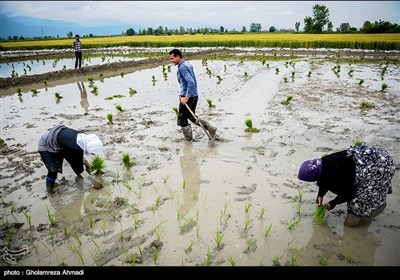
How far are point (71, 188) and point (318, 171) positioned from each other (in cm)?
368

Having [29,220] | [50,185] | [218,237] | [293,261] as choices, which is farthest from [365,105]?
[29,220]

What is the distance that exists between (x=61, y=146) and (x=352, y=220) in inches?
159

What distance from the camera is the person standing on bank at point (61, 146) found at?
358 centimetres

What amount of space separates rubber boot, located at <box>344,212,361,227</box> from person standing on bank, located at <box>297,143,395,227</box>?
1.3 inches

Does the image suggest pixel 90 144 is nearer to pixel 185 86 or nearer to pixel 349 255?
pixel 185 86

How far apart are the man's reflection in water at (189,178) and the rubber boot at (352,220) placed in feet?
6.38

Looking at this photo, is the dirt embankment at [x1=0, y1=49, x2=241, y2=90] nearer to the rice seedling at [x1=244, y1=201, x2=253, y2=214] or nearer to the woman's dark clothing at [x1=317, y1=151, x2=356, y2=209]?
the rice seedling at [x1=244, y1=201, x2=253, y2=214]

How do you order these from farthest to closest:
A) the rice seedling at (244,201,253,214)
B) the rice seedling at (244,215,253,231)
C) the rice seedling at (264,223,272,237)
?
the rice seedling at (244,201,253,214)
the rice seedling at (244,215,253,231)
the rice seedling at (264,223,272,237)

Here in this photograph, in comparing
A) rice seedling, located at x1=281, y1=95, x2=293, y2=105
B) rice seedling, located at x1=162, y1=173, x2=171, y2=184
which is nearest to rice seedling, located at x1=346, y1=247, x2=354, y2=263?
rice seedling, located at x1=162, y1=173, x2=171, y2=184

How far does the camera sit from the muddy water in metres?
2.85

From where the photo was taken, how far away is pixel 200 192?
395cm

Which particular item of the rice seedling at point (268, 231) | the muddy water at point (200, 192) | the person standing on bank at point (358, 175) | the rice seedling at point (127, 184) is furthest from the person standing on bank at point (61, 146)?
the person standing on bank at point (358, 175)

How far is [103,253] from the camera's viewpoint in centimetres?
286

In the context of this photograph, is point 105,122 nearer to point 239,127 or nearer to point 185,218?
point 239,127
